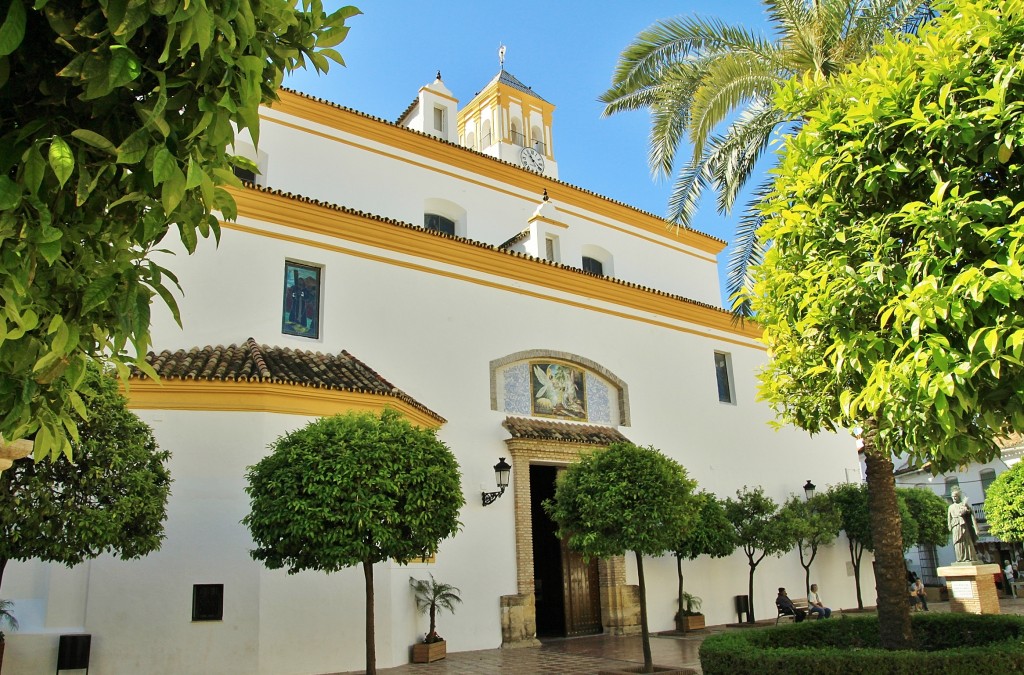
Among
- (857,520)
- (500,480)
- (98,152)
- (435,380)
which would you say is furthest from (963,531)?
(98,152)

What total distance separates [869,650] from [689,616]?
9.16 metres

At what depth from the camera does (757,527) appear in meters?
17.1

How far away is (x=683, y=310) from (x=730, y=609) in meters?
7.03

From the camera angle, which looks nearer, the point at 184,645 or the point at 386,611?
the point at 184,645

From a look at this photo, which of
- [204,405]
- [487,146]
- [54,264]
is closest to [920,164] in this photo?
[54,264]

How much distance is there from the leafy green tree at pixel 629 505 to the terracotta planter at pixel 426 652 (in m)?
2.69

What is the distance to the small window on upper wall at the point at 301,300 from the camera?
1323 centimetres

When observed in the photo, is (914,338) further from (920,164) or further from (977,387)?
(920,164)

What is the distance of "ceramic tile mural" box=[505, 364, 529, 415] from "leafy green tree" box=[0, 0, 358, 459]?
12.3 meters

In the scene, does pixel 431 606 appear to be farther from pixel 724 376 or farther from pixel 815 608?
pixel 724 376

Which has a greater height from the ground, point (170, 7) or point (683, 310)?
point (683, 310)

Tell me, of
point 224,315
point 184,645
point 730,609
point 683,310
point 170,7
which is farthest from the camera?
point 683,310

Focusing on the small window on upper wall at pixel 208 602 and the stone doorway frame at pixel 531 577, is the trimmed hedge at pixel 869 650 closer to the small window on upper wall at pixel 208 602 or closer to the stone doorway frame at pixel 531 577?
the stone doorway frame at pixel 531 577

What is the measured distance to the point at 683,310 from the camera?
19172mm
